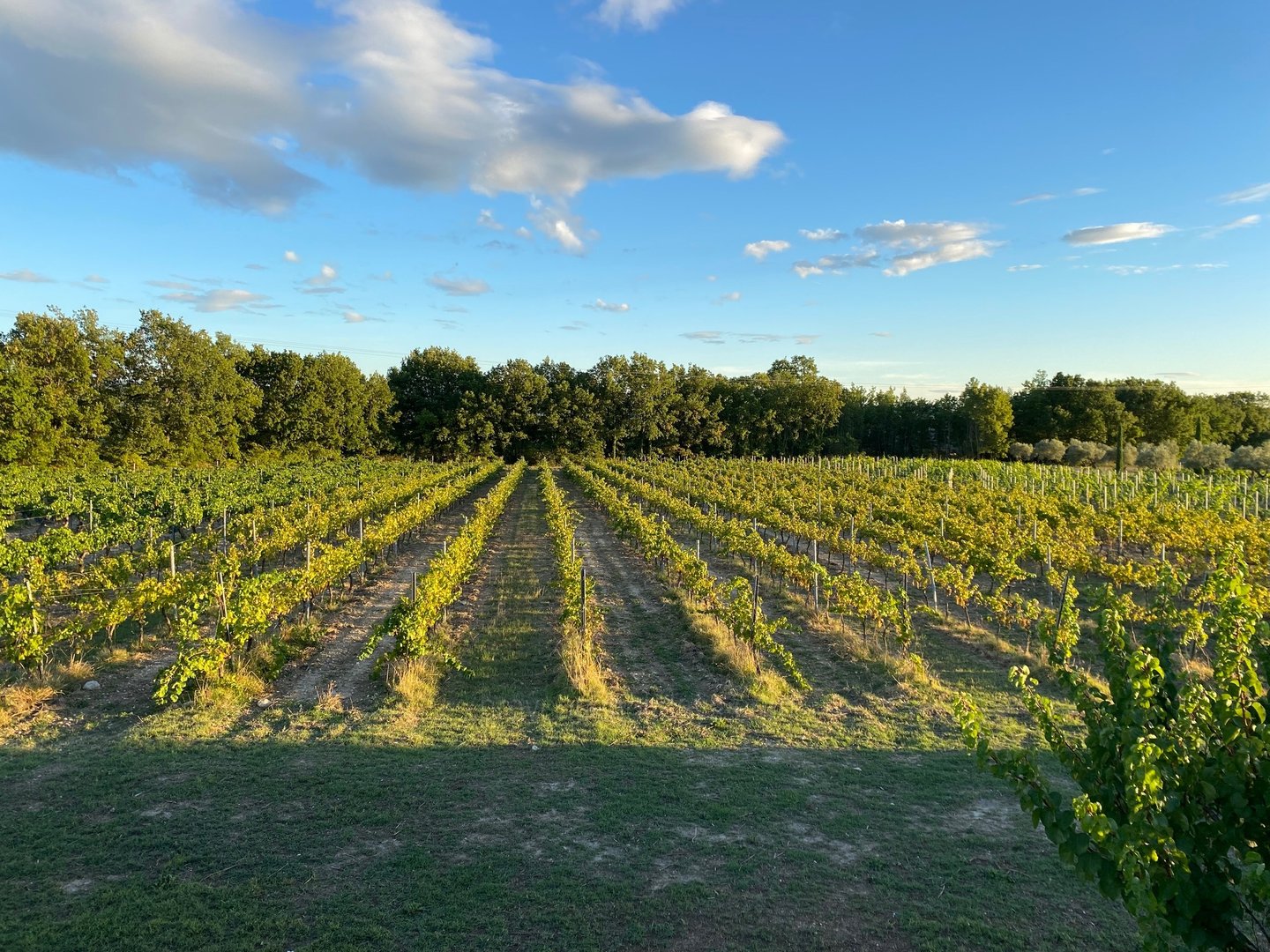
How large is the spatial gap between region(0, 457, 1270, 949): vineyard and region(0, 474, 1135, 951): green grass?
0.09 feet

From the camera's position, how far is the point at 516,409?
60.3 metres

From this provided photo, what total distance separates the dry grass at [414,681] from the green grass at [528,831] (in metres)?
0.16

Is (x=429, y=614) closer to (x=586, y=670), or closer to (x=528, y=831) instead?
(x=586, y=670)

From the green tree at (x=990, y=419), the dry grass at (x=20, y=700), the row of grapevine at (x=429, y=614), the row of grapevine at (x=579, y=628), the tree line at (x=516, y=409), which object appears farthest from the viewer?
the green tree at (x=990, y=419)

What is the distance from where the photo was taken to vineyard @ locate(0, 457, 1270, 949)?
441cm

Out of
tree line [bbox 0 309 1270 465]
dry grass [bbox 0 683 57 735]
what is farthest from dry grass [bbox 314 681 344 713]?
tree line [bbox 0 309 1270 465]

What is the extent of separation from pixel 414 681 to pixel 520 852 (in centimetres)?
372

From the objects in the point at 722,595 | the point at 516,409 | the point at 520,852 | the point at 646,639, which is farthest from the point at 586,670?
the point at 516,409

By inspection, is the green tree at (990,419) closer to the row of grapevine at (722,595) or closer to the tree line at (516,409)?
the tree line at (516,409)

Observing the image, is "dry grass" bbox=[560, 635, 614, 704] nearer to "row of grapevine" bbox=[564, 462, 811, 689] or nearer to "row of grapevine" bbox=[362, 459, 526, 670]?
"row of grapevine" bbox=[362, 459, 526, 670]

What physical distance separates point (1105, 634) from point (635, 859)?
11.1ft

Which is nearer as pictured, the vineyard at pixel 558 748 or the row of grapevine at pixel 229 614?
the vineyard at pixel 558 748

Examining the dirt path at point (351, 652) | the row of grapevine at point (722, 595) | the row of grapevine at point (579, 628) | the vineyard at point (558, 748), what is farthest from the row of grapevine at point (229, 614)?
the row of grapevine at point (722, 595)

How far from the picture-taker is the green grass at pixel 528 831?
Result: 4383 millimetres
